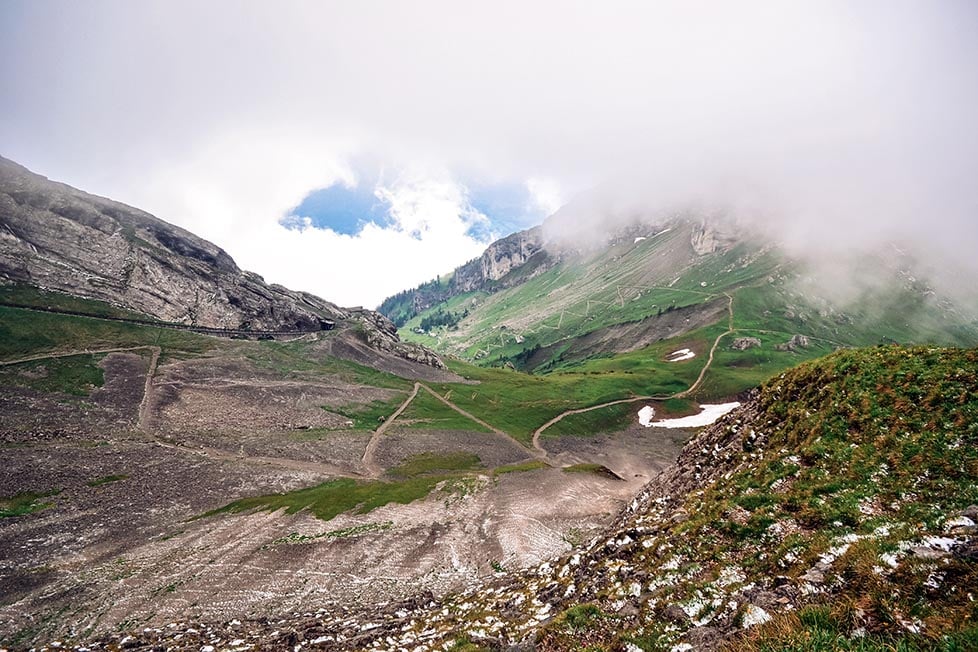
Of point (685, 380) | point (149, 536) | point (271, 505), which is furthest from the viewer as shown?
point (685, 380)

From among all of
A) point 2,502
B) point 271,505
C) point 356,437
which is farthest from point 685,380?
point 2,502

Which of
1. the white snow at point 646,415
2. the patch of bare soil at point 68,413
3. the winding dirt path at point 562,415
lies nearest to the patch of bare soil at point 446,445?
the winding dirt path at point 562,415

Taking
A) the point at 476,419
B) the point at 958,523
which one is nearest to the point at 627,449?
the point at 476,419

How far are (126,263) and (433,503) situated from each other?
5660 inches

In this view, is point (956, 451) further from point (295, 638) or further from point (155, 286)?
point (155, 286)

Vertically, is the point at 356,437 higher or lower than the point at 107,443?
lower

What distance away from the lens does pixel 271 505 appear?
52781 millimetres

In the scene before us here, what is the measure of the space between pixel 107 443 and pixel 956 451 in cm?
9509

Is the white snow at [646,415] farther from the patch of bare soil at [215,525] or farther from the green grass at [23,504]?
the green grass at [23,504]

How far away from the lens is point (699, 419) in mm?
123000

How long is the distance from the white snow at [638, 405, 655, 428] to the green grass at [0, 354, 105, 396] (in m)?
131

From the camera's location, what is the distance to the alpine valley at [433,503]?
38.0 ft

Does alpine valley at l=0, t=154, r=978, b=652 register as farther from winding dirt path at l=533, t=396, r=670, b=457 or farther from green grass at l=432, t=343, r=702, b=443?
green grass at l=432, t=343, r=702, b=443

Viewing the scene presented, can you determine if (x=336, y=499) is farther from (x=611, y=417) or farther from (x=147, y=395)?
(x=611, y=417)
